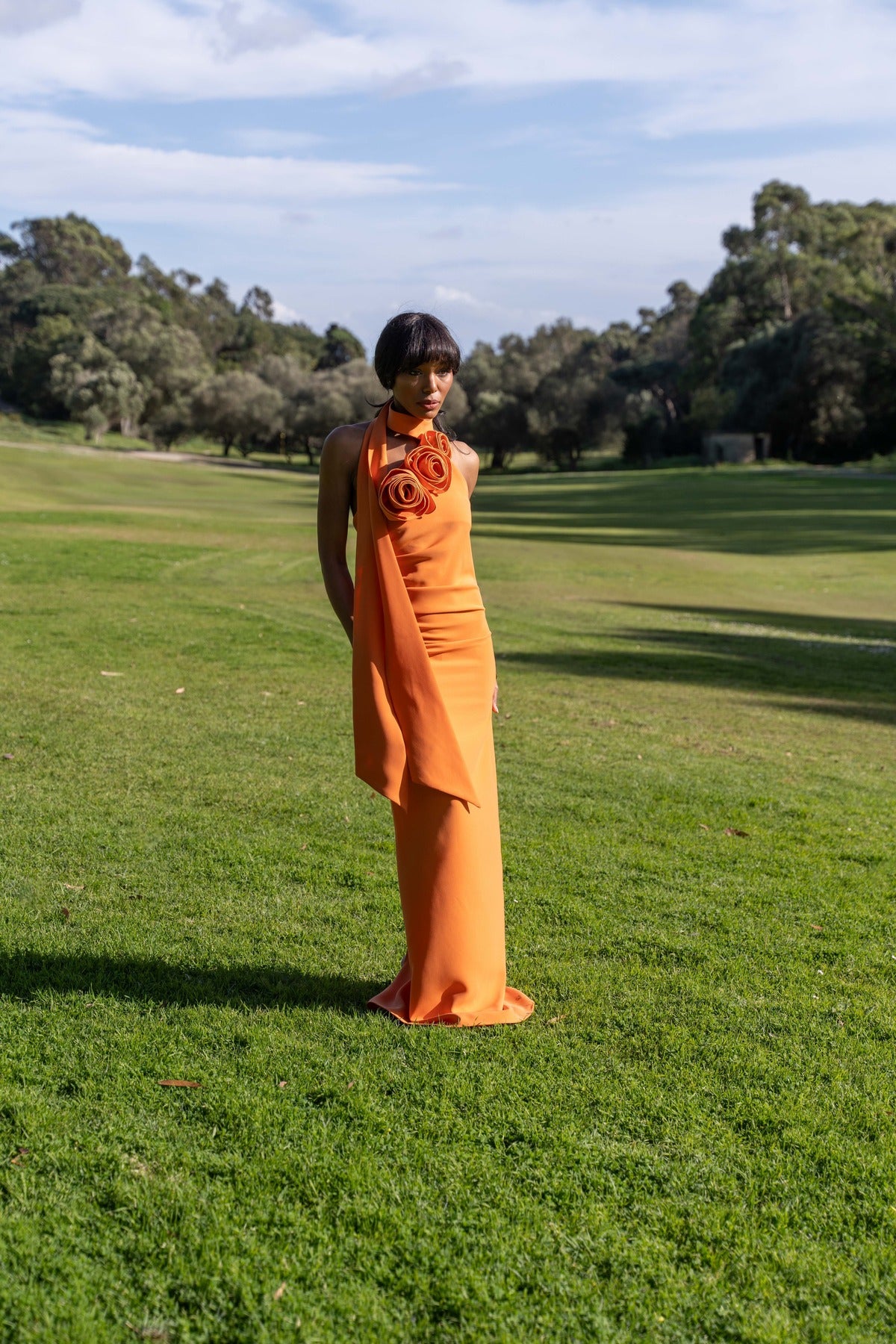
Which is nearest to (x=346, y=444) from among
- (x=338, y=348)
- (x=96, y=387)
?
(x=96, y=387)

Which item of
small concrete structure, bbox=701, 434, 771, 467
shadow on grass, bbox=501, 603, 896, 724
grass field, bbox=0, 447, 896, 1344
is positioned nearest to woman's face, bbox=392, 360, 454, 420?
grass field, bbox=0, 447, 896, 1344

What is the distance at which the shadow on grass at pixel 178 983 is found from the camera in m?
4.43

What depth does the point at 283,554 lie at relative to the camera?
22.9 m

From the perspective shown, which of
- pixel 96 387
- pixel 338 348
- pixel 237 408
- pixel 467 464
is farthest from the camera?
pixel 338 348

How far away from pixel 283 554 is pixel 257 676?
12.2 metres

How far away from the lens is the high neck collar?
4.11 metres

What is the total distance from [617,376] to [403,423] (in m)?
83.2

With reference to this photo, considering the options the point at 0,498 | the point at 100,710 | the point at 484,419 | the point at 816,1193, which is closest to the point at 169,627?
the point at 100,710

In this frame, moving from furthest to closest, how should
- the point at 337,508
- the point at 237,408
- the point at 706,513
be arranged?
the point at 237,408
the point at 706,513
the point at 337,508

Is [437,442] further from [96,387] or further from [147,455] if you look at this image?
[96,387]

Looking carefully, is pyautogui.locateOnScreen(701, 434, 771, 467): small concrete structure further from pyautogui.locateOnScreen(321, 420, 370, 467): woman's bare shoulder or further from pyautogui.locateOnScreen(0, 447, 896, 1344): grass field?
pyautogui.locateOnScreen(321, 420, 370, 467): woman's bare shoulder

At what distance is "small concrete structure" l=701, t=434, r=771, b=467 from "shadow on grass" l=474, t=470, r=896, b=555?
714 centimetres

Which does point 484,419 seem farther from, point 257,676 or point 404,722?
point 404,722

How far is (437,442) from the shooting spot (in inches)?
163
